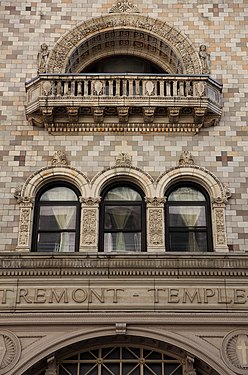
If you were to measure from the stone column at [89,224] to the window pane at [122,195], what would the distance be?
60 cm

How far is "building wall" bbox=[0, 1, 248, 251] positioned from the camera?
715 inches

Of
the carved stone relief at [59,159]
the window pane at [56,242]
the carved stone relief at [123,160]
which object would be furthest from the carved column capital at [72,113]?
the window pane at [56,242]

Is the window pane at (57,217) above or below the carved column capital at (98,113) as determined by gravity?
below

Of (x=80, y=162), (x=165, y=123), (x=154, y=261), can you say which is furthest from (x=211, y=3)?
(x=154, y=261)

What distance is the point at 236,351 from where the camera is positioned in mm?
15711

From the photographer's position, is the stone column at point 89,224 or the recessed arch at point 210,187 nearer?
the stone column at point 89,224

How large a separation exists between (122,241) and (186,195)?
2.23m

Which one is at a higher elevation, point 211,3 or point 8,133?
point 211,3

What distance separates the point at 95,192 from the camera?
58.6 ft

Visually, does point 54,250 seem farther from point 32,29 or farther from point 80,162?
point 32,29

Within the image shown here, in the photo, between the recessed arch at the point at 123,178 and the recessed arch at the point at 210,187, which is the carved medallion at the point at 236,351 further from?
the recessed arch at the point at 123,178

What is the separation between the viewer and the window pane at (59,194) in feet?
59.8

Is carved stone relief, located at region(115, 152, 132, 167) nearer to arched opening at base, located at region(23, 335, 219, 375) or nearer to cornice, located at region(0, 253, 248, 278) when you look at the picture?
cornice, located at region(0, 253, 248, 278)

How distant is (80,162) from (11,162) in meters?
1.91
